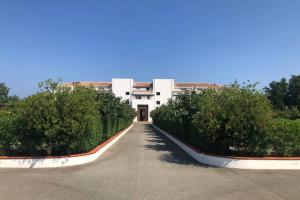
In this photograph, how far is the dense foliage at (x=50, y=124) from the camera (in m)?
12.0

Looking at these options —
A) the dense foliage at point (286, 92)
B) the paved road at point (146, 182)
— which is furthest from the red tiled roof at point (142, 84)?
the paved road at point (146, 182)

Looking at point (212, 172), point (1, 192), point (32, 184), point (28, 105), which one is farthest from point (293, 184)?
point (28, 105)

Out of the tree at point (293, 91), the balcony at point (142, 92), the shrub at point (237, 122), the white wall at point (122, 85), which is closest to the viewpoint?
the shrub at point (237, 122)

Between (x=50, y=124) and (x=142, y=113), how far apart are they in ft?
219

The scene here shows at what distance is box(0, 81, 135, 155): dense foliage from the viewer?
1203cm

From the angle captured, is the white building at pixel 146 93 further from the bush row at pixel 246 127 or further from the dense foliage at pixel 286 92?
the bush row at pixel 246 127

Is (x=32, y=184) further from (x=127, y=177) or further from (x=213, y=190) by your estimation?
(x=213, y=190)

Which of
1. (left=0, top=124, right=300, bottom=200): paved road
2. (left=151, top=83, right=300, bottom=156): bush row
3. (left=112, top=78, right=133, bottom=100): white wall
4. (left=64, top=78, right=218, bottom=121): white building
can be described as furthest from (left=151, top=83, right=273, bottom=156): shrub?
(left=112, top=78, right=133, bottom=100): white wall

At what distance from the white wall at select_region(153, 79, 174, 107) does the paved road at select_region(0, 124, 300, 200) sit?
63.8 meters

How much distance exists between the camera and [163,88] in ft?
252

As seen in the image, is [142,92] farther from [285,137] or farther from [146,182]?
[146,182]

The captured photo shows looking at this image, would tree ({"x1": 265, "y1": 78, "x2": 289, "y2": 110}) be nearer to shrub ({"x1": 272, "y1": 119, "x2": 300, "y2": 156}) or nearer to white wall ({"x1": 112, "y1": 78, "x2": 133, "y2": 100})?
white wall ({"x1": 112, "y1": 78, "x2": 133, "y2": 100})

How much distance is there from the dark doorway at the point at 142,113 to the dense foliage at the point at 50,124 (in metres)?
62.8

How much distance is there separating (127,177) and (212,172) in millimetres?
3230
